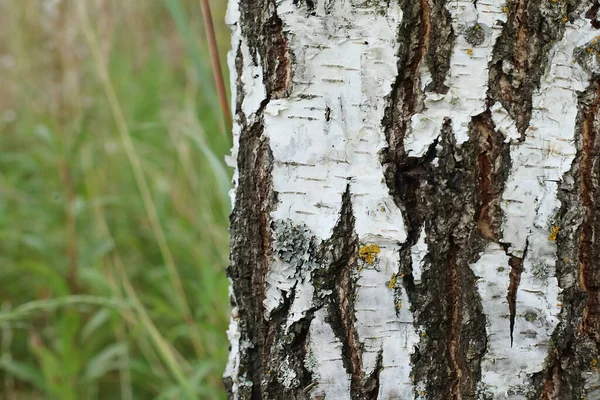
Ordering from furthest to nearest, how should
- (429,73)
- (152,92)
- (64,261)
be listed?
(152,92)
(64,261)
(429,73)

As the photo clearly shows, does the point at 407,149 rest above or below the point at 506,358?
above

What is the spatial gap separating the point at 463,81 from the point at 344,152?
19 centimetres

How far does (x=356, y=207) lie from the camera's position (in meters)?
0.83

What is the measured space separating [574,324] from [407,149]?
14.4 inches

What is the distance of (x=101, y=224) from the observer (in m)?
1.79

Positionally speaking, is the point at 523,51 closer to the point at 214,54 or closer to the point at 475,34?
the point at 475,34

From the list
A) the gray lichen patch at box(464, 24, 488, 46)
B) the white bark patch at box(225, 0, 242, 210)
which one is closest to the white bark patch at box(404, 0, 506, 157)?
the gray lichen patch at box(464, 24, 488, 46)

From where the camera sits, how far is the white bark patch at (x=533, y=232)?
804 millimetres

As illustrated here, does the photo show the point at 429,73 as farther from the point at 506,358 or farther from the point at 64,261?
the point at 64,261

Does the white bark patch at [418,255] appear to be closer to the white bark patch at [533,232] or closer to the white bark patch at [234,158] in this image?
the white bark patch at [533,232]

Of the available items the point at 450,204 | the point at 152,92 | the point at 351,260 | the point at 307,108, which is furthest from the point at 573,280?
Answer: the point at 152,92

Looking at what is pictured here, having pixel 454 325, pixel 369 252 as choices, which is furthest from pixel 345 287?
pixel 454 325

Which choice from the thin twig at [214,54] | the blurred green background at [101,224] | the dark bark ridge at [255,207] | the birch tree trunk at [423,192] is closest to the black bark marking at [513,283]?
the birch tree trunk at [423,192]

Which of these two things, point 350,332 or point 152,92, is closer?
point 350,332
